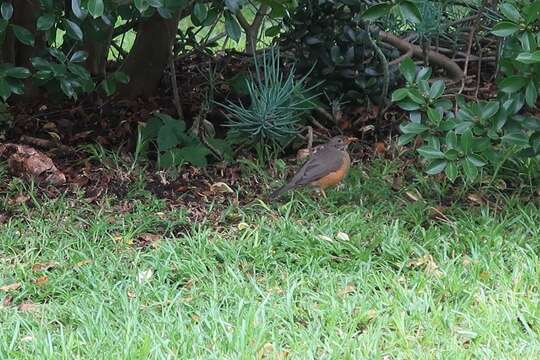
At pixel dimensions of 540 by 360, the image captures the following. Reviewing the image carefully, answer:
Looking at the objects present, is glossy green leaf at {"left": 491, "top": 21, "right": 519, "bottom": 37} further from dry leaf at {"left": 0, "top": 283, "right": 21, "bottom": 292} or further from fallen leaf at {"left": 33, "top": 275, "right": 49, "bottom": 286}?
dry leaf at {"left": 0, "top": 283, "right": 21, "bottom": 292}

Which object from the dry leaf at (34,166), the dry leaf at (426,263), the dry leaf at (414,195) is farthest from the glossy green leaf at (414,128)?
the dry leaf at (34,166)

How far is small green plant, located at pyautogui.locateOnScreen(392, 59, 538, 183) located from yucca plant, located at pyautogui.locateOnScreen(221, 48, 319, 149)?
1292 millimetres

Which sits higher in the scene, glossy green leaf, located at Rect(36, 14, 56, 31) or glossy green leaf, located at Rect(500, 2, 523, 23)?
glossy green leaf, located at Rect(36, 14, 56, 31)

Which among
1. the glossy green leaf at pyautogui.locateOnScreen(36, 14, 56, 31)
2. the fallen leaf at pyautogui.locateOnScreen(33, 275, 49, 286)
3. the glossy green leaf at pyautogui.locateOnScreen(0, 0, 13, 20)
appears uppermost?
the glossy green leaf at pyautogui.locateOnScreen(0, 0, 13, 20)

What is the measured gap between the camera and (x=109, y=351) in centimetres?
370

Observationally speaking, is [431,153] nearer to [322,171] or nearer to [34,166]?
[322,171]

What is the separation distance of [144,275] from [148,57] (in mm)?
2792

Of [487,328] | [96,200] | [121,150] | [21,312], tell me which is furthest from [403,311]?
[121,150]

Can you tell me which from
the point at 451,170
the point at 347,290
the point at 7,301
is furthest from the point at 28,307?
the point at 451,170

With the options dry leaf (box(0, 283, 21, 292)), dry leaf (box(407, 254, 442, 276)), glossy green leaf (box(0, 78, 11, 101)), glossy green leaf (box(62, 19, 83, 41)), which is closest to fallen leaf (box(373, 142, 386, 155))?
dry leaf (box(407, 254, 442, 276))

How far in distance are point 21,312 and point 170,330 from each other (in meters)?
0.77

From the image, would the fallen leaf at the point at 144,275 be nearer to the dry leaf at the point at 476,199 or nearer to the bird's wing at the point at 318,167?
the bird's wing at the point at 318,167

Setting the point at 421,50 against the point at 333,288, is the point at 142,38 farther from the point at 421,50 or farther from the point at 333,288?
Result: the point at 333,288

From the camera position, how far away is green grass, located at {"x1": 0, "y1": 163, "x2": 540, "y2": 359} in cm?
380
